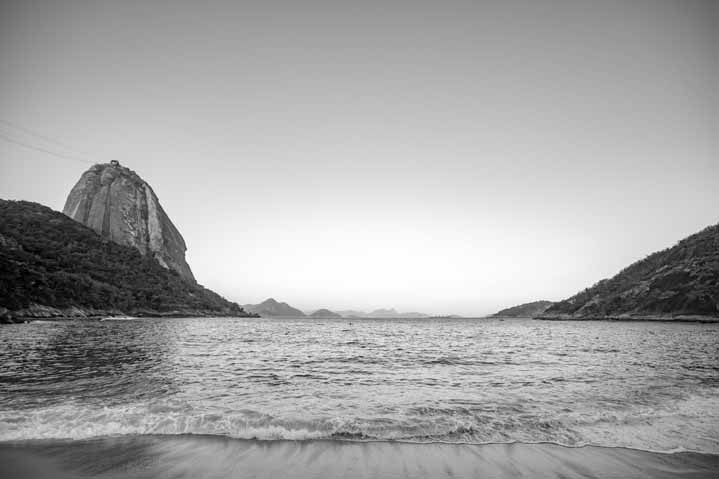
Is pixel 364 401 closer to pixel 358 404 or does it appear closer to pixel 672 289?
pixel 358 404

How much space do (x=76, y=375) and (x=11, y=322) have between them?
5955 cm

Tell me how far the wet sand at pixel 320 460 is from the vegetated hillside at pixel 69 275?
236 feet

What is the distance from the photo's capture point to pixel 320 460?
703 cm

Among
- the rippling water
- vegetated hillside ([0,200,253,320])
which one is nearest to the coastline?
vegetated hillside ([0,200,253,320])

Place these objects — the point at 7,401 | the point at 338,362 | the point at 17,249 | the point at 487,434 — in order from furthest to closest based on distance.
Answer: the point at 17,249, the point at 338,362, the point at 7,401, the point at 487,434

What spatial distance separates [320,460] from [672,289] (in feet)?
537

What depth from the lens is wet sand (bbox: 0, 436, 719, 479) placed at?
21.0 feet

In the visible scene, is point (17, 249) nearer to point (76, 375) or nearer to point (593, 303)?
point (76, 375)

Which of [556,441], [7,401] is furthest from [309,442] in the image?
[7,401]

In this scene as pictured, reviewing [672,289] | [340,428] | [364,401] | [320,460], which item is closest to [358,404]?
[364,401]

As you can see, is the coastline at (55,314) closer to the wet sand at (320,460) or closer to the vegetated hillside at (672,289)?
the wet sand at (320,460)

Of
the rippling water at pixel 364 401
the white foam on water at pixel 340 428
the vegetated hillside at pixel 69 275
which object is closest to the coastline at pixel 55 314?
the vegetated hillside at pixel 69 275

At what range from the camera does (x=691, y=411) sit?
1120 cm

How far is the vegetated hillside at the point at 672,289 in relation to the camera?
10794cm
